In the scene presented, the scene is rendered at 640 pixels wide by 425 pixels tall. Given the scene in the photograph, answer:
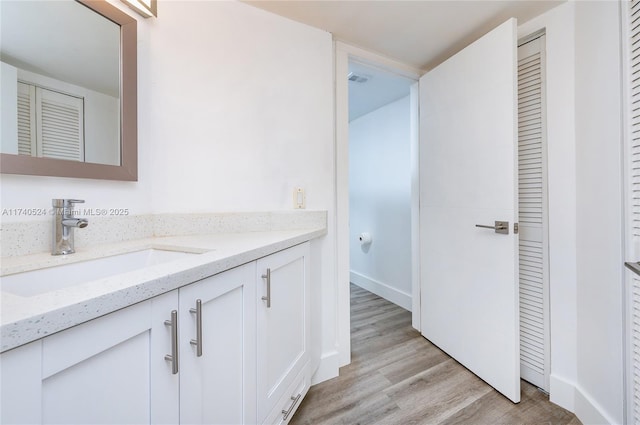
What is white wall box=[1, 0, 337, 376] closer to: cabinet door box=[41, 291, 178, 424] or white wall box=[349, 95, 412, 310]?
cabinet door box=[41, 291, 178, 424]

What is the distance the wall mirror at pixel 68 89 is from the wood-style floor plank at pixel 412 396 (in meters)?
1.50

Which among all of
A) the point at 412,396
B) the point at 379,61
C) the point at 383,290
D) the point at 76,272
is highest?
the point at 379,61

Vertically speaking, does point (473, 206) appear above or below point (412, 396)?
above

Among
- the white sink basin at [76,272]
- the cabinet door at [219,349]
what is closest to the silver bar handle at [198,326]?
the cabinet door at [219,349]

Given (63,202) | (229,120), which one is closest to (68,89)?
(63,202)

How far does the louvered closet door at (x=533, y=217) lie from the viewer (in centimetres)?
147

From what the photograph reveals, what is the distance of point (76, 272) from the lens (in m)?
0.83

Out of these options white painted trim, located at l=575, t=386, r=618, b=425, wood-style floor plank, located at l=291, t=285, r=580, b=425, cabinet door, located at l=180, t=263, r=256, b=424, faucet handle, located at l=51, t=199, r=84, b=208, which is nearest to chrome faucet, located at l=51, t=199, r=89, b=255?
faucet handle, located at l=51, t=199, r=84, b=208

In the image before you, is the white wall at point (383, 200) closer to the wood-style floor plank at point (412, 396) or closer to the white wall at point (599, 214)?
the wood-style floor plank at point (412, 396)

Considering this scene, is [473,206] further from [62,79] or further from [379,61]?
[62,79]

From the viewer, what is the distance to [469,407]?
137 cm

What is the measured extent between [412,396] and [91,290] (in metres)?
1.62

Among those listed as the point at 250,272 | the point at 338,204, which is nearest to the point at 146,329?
the point at 250,272

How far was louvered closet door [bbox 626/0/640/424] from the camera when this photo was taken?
3.40 feet
